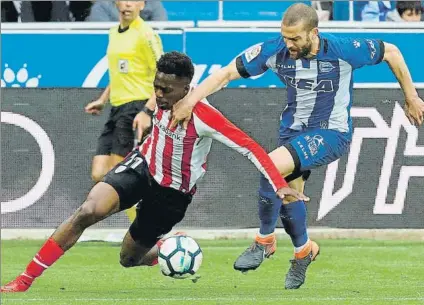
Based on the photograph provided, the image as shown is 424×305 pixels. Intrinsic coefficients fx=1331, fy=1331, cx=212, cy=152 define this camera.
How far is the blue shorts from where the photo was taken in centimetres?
954

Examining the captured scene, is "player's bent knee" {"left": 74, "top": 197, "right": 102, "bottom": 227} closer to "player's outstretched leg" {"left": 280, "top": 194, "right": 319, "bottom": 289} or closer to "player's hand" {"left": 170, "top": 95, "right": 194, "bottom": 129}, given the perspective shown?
"player's hand" {"left": 170, "top": 95, "right": 194, "bottom": 129}

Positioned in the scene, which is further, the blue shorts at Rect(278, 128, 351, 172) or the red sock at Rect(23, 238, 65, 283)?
the blue shorts at Rect(278, 128, 351, 172)

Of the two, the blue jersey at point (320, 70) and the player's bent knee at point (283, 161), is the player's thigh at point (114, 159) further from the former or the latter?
the player's bent knee at point (283, 161)

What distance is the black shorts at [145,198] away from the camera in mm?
9367

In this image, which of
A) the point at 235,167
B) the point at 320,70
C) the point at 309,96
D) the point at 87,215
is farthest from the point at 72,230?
the point at 235,167

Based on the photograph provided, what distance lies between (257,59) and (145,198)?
Result: 130 centimetres

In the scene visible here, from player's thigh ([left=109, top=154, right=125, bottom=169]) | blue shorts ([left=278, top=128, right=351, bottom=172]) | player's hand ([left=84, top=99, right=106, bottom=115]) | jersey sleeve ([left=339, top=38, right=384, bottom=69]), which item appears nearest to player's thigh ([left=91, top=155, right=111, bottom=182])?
player's thigh ([left=109, top=154, right=125, bottom=169])

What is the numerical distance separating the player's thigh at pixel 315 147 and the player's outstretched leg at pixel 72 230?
1.33 metres

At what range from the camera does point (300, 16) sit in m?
9.29

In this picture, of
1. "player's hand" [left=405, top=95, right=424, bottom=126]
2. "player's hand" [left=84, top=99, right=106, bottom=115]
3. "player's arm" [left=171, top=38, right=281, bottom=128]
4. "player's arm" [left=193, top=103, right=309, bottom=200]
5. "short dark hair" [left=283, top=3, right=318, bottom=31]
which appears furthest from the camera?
"player's hand" [left=84, top=99, right=106, bottom=115]

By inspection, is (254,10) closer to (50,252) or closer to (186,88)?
(186,88)

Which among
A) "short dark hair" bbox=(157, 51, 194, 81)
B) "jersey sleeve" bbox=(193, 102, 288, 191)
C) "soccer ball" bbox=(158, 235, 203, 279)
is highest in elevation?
"short dark hair" bbox=(157, 51, 194, 81)

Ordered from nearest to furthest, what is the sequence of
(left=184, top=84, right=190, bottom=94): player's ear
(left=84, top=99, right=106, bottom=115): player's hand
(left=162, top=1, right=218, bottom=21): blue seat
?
(left=184, top=84, right=190, bottom=94): player's ear
(left=84, top=99, right=106, bottom=115): player's hand
(left=162, top=1, right=218, bottom=21): blue seat

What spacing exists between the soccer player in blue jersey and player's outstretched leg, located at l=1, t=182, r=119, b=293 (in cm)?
112
